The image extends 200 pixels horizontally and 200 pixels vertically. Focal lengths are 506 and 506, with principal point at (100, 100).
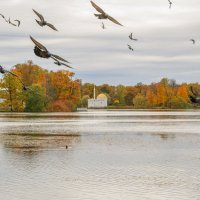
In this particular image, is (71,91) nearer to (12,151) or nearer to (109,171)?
(12,151)

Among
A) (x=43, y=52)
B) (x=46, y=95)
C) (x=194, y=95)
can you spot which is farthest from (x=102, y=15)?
(x=46, y=95)

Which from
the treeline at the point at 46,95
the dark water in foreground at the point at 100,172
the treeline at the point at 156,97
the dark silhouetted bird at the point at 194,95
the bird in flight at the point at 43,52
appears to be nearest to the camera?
the bird in flight at the point at 43,52

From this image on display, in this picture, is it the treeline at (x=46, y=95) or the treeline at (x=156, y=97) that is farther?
the treeline at (x=156, y=97)

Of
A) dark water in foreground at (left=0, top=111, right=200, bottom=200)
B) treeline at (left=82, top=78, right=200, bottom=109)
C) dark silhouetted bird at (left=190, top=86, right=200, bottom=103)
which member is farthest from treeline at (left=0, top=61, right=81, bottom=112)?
dark silhouetted bird at (left=190, top=86, right=200, bottom=103)

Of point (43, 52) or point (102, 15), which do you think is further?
point (102, 15)

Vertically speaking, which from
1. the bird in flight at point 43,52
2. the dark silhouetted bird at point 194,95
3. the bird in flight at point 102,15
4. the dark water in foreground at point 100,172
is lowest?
the dark water in foreground at point 100,172

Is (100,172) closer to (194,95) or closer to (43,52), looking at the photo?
(194,95)

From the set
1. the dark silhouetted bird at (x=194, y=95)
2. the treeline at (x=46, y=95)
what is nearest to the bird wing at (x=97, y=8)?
the dark silhouetted bird at (x=194, y=95)

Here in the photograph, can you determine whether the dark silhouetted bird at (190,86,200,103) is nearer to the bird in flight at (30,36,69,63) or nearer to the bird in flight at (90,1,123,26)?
the bird in flight at (90,1,123,26)

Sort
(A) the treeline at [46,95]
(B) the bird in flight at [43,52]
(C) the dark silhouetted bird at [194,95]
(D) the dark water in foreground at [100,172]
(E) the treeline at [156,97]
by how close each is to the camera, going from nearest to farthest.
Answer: (B) the bird in flight at [43,52], (C) the dark silhouetted bird at [194,95], (D) the dark water in foreground at [100,172], (A) the treeline at [46,95], (E) the treeline at [156,97]

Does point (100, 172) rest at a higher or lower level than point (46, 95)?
lower

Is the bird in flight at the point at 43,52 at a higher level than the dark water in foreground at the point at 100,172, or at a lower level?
higher

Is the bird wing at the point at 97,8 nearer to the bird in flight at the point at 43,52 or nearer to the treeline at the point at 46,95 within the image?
the bird in flight at the point at 43,52

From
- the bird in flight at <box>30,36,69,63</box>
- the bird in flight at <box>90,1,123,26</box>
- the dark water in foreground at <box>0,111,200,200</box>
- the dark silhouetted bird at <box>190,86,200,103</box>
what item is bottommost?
the dark water in foreground at <box>0,111,200,200</box>
